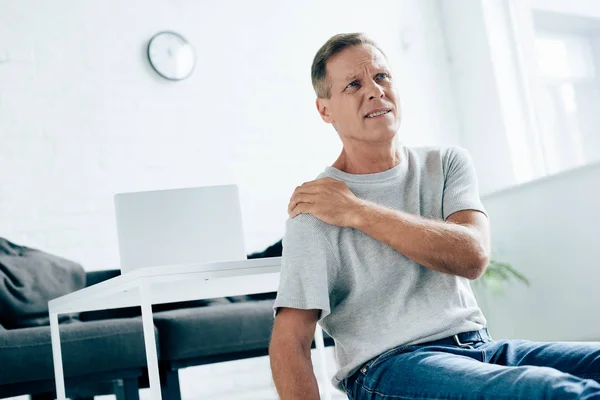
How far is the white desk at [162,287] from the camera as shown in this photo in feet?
4.88

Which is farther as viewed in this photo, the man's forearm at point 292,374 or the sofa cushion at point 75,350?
the sofa cushion at point 75,350

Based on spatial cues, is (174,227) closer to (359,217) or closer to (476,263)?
(359,217)

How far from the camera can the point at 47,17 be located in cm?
405

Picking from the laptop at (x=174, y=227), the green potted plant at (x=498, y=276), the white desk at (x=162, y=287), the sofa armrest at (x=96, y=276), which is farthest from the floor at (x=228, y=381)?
the laptop at (x=174, y=227)

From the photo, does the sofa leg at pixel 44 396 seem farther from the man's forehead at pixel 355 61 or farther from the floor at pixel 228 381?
the man's forehead at pixel 355 61

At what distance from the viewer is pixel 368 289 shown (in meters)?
1.33

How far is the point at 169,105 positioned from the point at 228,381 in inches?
63.2

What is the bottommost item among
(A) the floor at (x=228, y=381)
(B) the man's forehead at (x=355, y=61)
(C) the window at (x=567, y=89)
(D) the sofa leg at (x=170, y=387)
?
(A) the floor at (x=228, y=381)

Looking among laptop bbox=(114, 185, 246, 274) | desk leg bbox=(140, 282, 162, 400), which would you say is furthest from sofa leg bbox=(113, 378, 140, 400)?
desk leg bbox=(140, 282, 162, 400)

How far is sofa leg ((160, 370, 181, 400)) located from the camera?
8.51 feet

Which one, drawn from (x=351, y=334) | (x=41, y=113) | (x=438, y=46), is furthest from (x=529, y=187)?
(x=351, y=334)

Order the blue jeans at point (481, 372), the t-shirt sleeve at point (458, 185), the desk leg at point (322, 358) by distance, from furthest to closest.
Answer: the desk leg at point (322, 358)
the t-shirt sleeve at point (458, 185)
the blue jeans at point (481, 372)

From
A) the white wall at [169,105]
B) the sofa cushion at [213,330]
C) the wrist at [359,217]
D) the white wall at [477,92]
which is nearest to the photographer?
the wrist at [359,217]

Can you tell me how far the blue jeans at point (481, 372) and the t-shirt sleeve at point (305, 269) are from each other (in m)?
0.15
